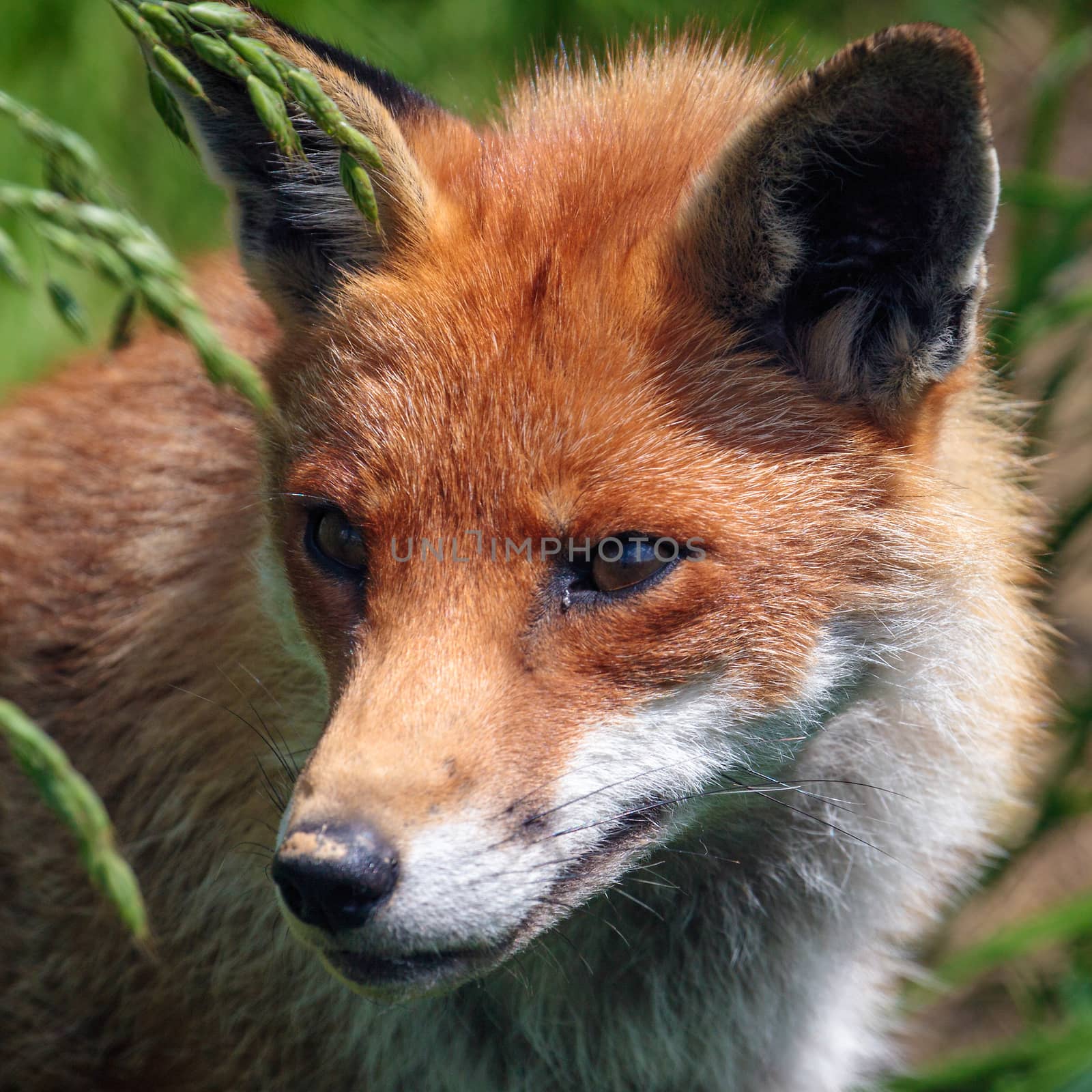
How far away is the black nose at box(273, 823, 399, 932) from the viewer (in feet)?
7.20

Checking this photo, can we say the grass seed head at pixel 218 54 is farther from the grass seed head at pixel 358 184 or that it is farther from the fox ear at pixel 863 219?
the fox ear at pixel 863 219

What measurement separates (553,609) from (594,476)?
29 cm

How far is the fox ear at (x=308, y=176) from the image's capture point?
2.87 metres

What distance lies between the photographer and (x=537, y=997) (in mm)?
3164

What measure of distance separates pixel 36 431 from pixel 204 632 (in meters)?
1.21

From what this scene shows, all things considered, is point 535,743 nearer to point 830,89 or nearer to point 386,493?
point 386,493

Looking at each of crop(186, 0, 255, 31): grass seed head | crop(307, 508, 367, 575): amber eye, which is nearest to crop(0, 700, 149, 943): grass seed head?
crop(307, 508, 367, 575): amber eye

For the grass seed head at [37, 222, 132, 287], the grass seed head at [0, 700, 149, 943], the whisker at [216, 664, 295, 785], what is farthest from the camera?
the whisker at [216, 664, 295, 785]

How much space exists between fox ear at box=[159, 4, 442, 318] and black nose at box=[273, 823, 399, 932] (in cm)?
149

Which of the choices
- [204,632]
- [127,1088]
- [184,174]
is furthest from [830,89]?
[184,174]

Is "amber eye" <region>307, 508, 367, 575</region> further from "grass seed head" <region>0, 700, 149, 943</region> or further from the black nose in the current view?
"grass seed head" <region>0, 700, 149, 943</region>

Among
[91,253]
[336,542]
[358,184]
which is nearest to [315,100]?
[358,184]

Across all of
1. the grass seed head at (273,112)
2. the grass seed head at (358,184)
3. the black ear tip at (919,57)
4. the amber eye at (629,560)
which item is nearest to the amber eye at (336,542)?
the amber eye at (629,560)

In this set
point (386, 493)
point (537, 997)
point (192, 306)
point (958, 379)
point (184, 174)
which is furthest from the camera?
point (184, 174)
